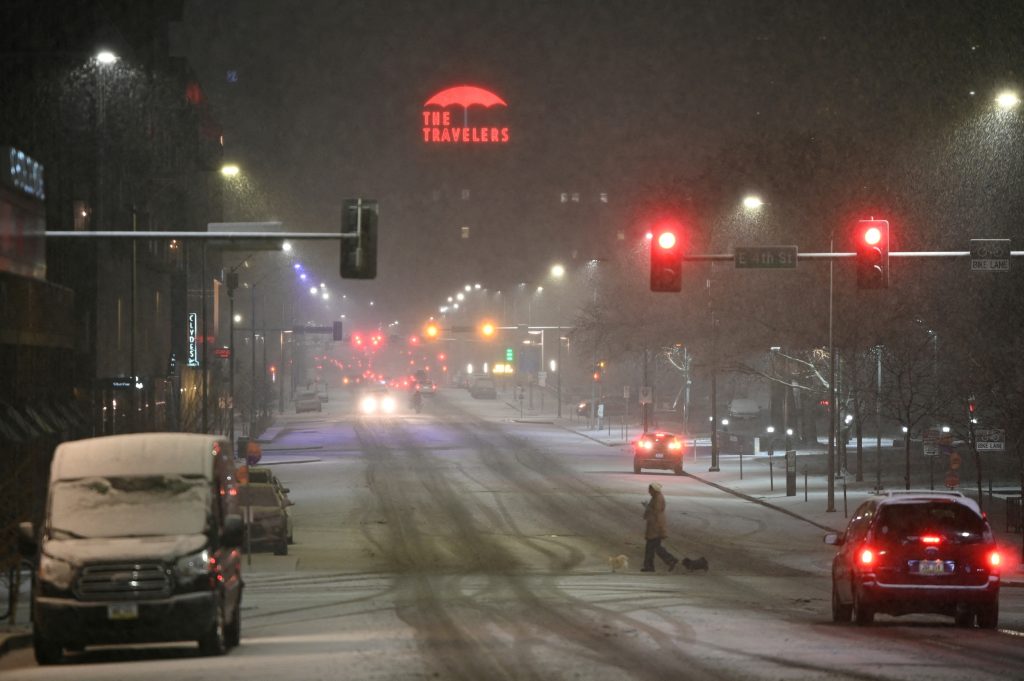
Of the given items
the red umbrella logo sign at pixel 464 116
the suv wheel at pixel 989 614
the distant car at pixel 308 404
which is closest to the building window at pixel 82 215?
the suv wheel at pixel 989 614

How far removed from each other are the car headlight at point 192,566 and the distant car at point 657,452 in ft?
129

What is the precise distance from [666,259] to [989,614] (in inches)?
336

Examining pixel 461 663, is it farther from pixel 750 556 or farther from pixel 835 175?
pixel 835 175

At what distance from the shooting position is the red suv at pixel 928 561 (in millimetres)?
17969

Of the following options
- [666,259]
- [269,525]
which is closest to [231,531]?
[666,259]

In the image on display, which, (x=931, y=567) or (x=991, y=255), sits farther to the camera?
(x=991, y=255)

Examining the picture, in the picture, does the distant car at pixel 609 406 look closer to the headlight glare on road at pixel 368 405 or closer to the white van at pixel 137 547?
the headlight glare on road at pixel 368 405

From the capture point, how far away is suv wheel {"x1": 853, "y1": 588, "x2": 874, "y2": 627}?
18.4 m

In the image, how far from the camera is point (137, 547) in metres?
14.7

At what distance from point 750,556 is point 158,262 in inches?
1431

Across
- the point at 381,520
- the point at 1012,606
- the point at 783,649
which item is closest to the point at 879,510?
the point at 783,649

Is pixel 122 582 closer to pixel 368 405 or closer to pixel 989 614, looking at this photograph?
pixel 989 614

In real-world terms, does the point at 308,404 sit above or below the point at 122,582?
below

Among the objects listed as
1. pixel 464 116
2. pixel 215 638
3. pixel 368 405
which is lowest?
pixel 368 405
